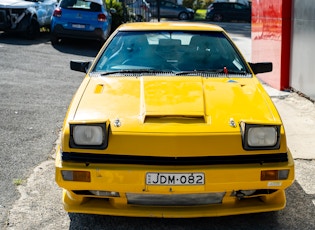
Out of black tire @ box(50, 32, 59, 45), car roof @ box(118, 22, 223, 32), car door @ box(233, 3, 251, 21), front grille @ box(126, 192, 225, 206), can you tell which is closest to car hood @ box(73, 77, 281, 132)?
front grille @ box(126, 192, 225, 206)

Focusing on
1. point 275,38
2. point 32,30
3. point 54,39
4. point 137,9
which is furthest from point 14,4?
point 137,9

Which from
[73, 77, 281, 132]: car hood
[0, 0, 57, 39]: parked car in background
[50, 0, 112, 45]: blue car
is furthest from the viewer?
[50, 0, 112, 45]: blue car

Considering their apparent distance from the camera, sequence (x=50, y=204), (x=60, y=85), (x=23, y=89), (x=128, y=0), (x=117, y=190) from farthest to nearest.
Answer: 1. (x=128, y=0)
2. (x=60, y=85)
3. (x=23, y=89)
4. (x=50, y=204)
5. (x=117, y=190)

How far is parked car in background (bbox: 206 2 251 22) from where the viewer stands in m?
32.6

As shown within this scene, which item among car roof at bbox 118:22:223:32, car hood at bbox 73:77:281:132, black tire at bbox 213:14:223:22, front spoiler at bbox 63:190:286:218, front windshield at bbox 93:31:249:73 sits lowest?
black tire at bbox 213:14:223:22

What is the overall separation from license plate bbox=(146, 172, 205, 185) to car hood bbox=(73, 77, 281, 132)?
34 cm

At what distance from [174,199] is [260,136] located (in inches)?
29.9

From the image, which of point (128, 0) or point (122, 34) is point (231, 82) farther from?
point (128, 0)

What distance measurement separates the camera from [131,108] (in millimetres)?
3725

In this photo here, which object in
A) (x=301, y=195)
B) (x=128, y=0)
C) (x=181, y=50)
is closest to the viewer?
(x=301, y=195)

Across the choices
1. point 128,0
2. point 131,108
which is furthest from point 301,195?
point 128,0

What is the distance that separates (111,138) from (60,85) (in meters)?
5.79

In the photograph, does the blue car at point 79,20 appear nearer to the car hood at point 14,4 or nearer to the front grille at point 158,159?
the car hood at point 14,4

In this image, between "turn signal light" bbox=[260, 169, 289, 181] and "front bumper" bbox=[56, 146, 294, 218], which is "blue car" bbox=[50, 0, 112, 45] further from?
"turn signal light" bbox=[260, 169, 289, 181]
